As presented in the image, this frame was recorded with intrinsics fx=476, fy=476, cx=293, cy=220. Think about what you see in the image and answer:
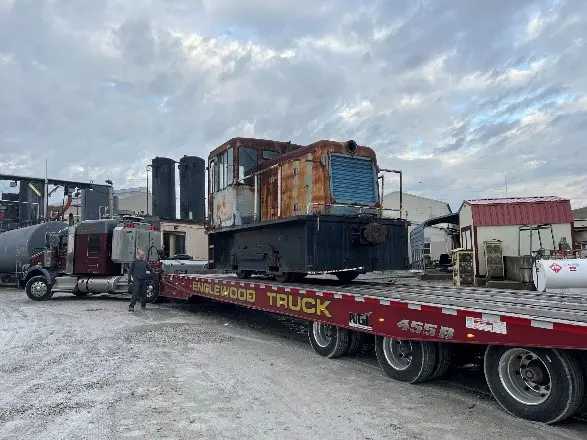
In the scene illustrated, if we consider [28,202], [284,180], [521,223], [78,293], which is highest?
[28,202]

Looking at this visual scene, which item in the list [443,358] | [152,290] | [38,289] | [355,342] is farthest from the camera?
[38,289]

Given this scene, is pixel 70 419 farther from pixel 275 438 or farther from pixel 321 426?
pixel 321 426

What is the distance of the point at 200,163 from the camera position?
100 ft

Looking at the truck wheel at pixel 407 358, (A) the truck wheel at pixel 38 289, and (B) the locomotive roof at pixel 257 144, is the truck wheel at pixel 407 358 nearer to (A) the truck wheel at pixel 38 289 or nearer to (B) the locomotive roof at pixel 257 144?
(B) the locomotive roof at pixel 257 144

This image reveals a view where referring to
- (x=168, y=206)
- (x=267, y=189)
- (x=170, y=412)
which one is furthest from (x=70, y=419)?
(x=168, y=206)

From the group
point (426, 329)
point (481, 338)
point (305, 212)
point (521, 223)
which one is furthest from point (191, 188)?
point (481, 338)

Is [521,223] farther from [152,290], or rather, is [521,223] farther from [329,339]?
[152,290]

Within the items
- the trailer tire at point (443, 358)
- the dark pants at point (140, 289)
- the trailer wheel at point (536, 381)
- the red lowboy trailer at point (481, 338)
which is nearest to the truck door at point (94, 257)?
the dark pants at point (140, 289)

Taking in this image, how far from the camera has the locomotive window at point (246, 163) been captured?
10.3 meters

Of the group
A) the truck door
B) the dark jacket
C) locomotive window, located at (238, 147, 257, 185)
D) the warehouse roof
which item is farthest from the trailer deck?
the warehouse roof

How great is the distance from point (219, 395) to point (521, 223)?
15.3 meters

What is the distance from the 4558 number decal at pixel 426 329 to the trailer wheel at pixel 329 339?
1.64m

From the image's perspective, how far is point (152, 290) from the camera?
14625 millimetres

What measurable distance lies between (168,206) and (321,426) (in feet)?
87.9
